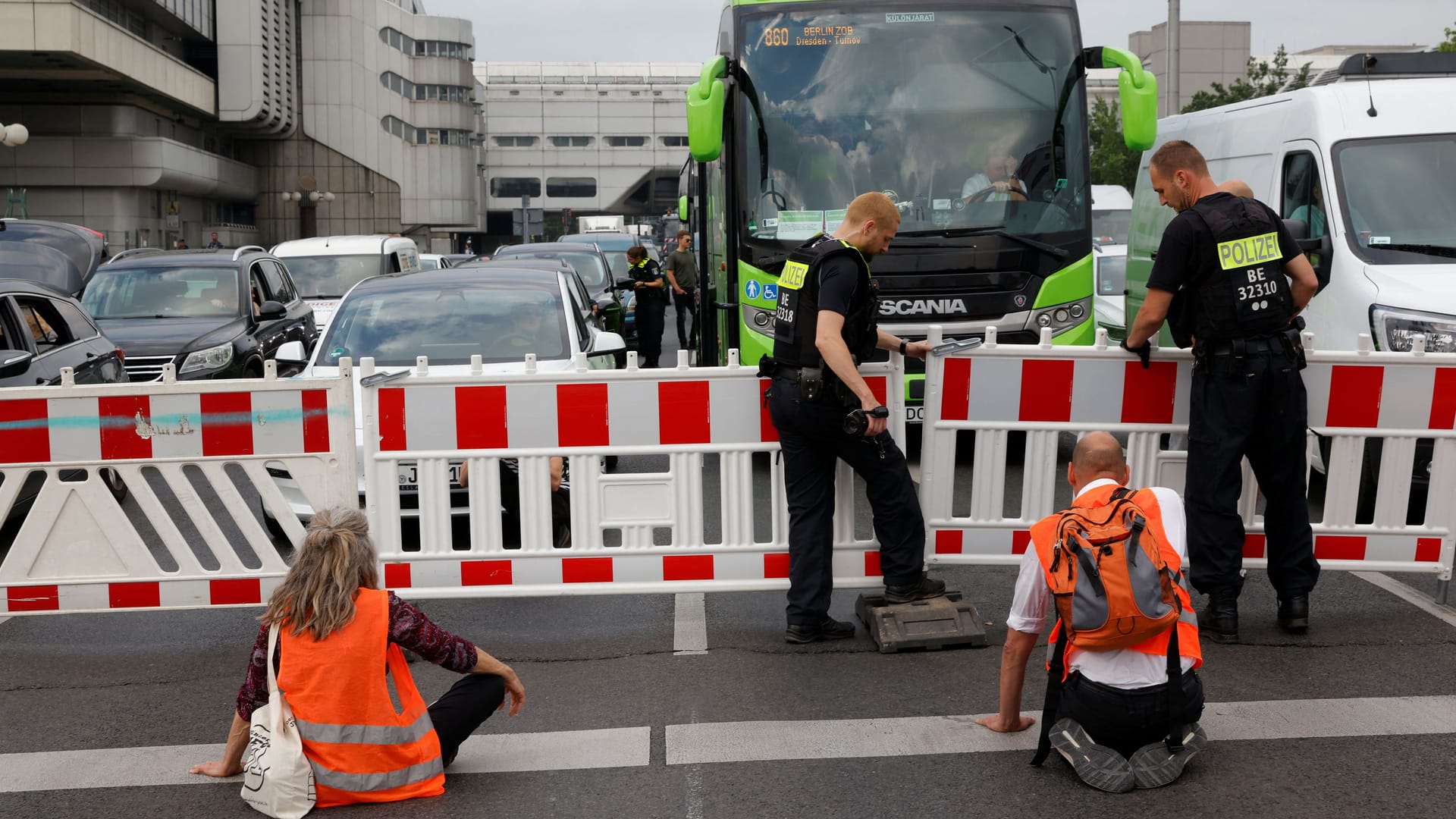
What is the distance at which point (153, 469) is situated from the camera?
6176 millimetres

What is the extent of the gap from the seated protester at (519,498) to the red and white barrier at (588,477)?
4.2 inches

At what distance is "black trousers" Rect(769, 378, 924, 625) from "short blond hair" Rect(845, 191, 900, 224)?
27.6 inches

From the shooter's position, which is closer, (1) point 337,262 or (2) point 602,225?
(1) point 337,262

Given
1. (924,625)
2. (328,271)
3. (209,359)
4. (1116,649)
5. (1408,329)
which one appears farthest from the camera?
(328,271)

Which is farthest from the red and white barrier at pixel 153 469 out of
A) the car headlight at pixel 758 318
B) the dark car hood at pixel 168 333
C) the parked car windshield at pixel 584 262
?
the parked car windshield at pixel 584 262

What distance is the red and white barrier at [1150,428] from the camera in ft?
20.1

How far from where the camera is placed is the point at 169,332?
541 inches

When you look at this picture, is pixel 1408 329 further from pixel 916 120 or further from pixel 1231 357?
pixel 916 120

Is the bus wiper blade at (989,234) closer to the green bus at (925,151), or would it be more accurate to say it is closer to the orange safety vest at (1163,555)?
the green bus at (925,151)

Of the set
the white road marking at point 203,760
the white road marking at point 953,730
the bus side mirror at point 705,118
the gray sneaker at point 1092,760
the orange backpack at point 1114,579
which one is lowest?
the white road marking at point 203,760

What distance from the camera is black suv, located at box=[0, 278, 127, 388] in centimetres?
882

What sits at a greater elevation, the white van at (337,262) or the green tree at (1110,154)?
the green tree at (1110,154)

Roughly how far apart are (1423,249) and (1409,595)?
2739mm

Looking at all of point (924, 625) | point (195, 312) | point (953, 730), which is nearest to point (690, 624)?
point (924, 625)
